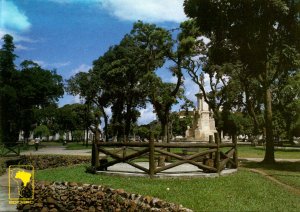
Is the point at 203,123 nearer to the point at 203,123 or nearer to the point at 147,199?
the point at 203,123

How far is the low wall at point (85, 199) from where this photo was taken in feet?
43.4

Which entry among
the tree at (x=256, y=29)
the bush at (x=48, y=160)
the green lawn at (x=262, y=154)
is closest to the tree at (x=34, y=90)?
the bush at (x=48, y=160)

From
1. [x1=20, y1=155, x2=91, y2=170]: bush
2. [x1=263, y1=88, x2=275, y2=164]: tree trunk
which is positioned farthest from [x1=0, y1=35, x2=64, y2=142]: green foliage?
[x1=263, y1=88, x2=275, y2=164]: tree trunk

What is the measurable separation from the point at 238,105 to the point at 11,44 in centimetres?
3670

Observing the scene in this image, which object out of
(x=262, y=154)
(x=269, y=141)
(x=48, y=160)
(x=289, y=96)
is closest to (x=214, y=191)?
(x=269, y=141)

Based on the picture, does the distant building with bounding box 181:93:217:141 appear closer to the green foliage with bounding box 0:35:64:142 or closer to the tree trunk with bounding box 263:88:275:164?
the green foliage with bounding box 0:35:64:142

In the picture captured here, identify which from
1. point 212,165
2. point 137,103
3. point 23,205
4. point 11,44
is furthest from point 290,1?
point 11,44

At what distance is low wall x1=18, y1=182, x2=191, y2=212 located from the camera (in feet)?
→ 43.4

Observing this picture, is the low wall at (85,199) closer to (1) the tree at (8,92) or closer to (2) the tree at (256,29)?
(2) the tree at (256,29)

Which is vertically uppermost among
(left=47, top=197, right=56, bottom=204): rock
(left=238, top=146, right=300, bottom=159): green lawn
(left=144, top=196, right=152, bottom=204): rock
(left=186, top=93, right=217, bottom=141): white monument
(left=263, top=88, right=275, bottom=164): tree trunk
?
(left=186, top=93, right=217, bottom=141): white monument

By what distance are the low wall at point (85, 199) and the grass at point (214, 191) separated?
519mm

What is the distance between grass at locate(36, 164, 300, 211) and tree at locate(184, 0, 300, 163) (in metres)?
12.5

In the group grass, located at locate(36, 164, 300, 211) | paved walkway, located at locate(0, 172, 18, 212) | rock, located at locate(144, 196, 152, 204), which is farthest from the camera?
paved walkway, located at locate(0, 172, 18, 212)

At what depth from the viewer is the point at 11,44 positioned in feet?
203
